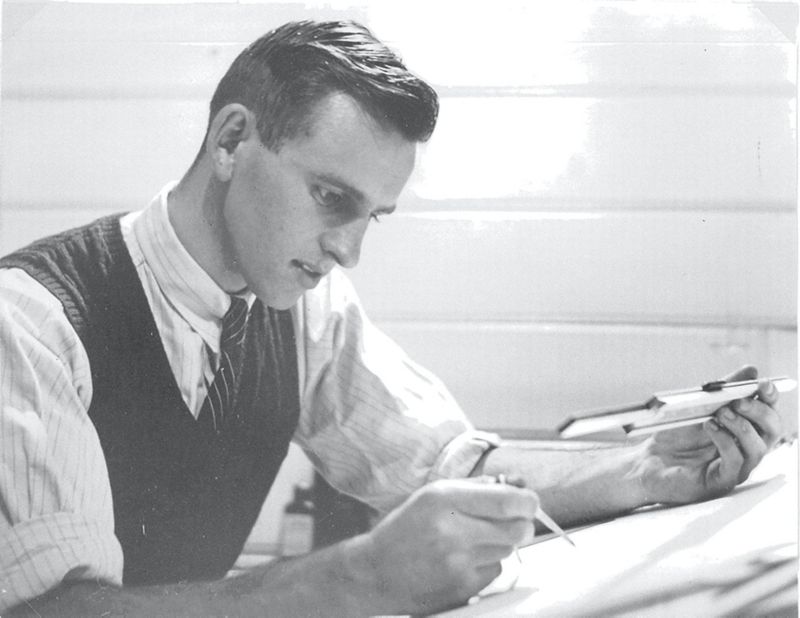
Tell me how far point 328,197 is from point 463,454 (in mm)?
544

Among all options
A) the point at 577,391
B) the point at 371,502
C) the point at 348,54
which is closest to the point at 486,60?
the point at 348,54

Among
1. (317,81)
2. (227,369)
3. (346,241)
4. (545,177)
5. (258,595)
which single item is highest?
(317,81)

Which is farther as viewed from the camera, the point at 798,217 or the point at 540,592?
the point at 798,217

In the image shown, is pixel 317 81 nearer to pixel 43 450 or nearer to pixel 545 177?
pixel 545 177

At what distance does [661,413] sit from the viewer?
1.77 m

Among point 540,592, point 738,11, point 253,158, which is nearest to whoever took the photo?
point 540,592

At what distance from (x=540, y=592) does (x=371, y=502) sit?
35cm

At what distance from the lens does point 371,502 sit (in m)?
1.75

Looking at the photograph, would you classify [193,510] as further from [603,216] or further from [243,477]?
[603,216]

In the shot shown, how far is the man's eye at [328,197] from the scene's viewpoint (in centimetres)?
172

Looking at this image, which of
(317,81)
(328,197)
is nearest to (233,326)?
(328,197)

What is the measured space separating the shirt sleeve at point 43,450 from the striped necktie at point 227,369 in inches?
8.3

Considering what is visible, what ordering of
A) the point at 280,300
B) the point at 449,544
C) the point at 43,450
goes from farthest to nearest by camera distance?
the point at 280,300 < the point at 43,450 < the point at 449,544

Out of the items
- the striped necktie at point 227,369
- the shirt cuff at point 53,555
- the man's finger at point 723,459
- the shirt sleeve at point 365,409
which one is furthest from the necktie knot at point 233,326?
the man's finger at point 723,459
